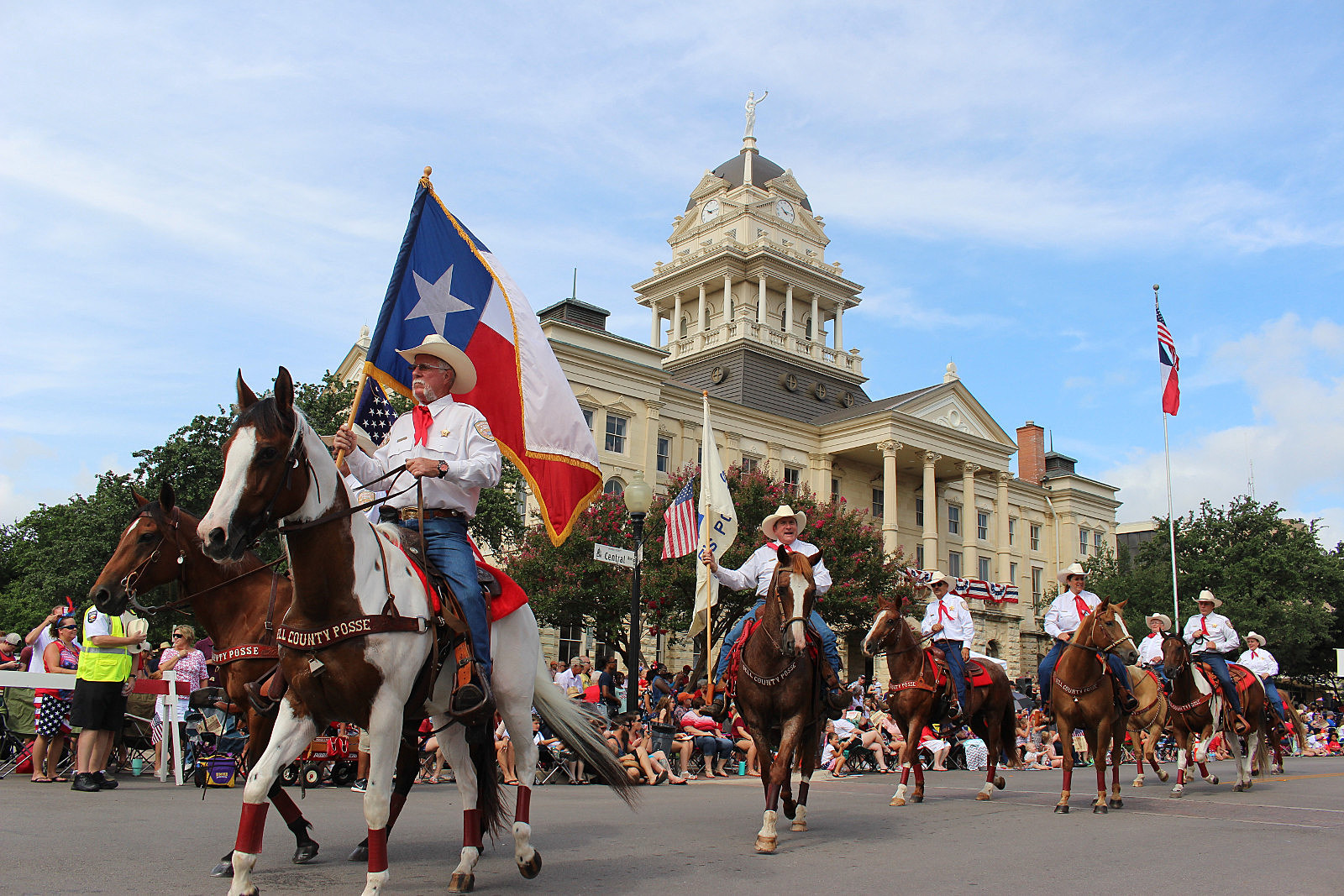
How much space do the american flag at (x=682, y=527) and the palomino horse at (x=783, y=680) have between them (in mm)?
9132

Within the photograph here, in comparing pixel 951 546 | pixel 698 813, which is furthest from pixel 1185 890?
pixel 951 546

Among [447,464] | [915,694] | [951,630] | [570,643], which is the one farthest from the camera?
[570,643]

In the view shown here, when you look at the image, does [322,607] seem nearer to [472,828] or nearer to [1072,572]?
[472,828]

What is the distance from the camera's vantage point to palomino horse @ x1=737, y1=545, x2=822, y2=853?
8.52 meters

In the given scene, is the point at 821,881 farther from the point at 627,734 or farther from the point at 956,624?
the point at 627,734

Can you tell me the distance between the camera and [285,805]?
23.2 ft

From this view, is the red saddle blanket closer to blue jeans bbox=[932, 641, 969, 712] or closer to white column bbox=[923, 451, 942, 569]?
blue jeans bbox=[932, 641, 969, 712]

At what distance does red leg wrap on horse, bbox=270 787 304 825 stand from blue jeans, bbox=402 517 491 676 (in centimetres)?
190

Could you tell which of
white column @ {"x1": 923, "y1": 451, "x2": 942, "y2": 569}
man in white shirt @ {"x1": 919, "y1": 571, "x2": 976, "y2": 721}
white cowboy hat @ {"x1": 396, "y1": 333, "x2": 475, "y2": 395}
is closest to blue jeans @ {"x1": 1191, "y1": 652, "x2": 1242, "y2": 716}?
man in white shirt @ {"x1": 919, "y1": 571, "x2": 976, "y2": 721}

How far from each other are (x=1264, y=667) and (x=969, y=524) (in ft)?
133

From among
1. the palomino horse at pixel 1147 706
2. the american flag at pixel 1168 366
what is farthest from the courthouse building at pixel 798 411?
the palomino horse at pixel 1147 706

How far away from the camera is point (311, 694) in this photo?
5.48 meters

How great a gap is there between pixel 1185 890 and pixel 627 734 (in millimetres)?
11212

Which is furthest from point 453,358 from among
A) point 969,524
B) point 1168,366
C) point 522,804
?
point 969,524
